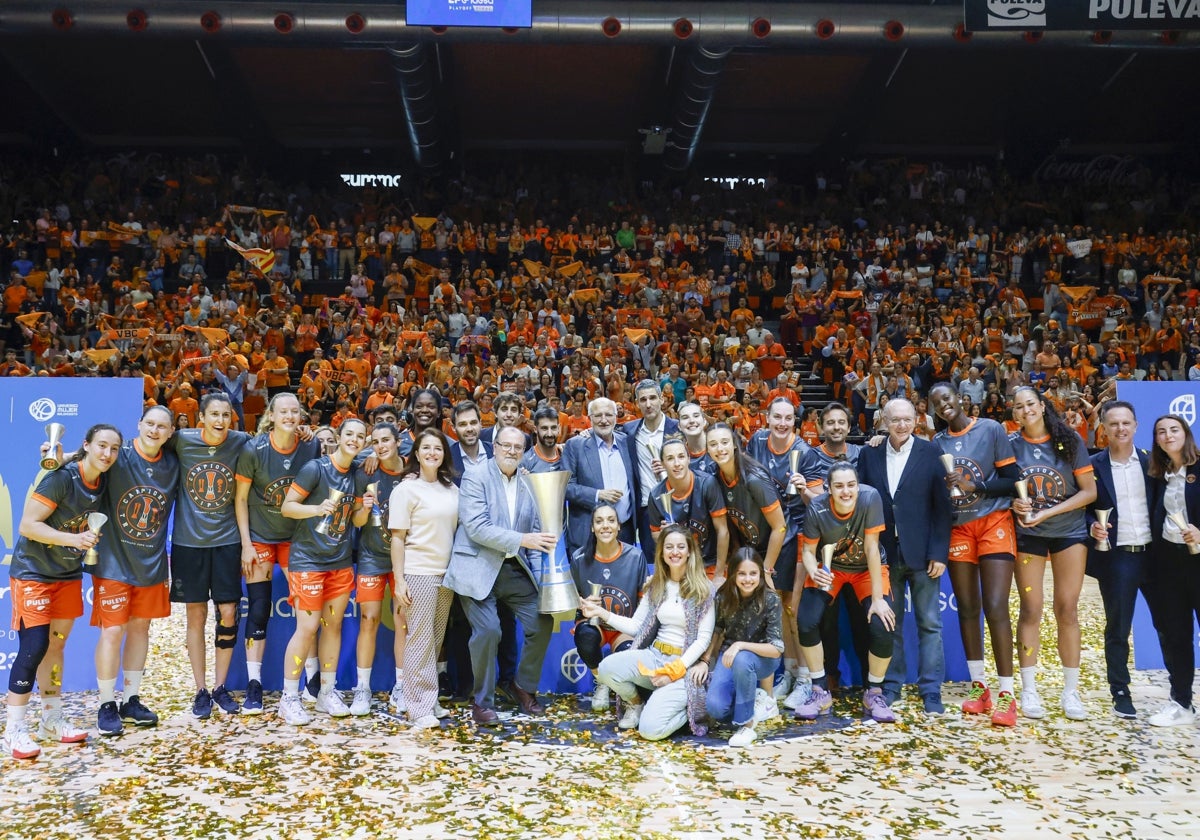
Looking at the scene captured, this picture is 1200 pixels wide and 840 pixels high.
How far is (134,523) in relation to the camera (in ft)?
17.4

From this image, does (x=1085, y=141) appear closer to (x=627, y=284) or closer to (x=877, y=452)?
(x=627, y=284)

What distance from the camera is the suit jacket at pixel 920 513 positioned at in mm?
5566

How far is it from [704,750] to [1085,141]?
79.2ft

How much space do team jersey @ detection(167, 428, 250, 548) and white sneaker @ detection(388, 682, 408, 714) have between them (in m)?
1.23

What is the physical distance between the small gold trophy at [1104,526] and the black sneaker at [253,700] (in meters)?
4.77

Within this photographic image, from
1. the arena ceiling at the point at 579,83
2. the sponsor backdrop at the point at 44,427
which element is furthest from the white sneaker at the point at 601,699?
the arena ceiling at the point at 579,83

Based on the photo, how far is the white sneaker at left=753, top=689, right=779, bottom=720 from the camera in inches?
211

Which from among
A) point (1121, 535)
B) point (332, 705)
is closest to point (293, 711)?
point (332, 705)

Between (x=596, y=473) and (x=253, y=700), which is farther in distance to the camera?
(x=596, y=473)

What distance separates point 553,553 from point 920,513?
211 centimetres

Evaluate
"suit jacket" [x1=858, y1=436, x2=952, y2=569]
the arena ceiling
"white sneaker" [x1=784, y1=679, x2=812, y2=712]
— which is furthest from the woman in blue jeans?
the arena ceiling

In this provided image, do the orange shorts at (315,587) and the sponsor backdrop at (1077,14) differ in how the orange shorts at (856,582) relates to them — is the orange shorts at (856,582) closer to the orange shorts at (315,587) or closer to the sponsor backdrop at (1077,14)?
the orange shorts at (315,587)

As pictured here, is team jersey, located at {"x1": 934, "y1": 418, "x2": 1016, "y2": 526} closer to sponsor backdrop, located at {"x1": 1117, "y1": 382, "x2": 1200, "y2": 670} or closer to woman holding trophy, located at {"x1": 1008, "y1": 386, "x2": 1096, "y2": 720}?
woman holding trophy, located at {"x1": 1008, "y1": 386, "x2": 1096, "y2": 720}

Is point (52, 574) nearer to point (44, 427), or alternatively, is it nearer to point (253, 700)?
point (253, 700)
